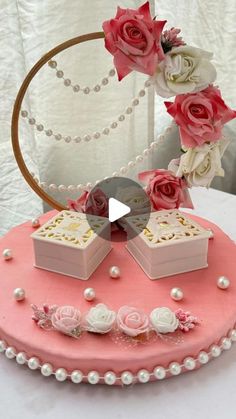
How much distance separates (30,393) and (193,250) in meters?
0.29

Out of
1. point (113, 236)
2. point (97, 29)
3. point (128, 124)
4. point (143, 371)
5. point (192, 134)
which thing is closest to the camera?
point (143, 371)

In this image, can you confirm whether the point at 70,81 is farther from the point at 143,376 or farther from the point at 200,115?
the point at 143,376

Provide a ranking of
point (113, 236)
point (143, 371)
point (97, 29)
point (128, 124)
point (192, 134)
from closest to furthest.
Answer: point (143, 371)
point (192, 134)
point (113, 236)
point (97, 29)
point (128, 124)

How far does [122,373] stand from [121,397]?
0.09ft

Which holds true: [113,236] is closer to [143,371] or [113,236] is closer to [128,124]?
[143,371]

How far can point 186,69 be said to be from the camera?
2.18 feet

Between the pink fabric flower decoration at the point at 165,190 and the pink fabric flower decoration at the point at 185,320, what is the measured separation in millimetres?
215

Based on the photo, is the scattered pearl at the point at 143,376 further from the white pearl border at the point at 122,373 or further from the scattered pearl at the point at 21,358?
the scattered pearl at the point at 21,358

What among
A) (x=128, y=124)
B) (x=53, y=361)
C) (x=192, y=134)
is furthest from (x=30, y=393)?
(x=128, y=124)

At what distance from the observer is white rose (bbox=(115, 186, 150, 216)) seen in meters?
0.81

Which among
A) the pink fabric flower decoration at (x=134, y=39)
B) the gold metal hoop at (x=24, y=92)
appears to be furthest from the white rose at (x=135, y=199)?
the pink fabric flower decoration at (x=134, y=39)

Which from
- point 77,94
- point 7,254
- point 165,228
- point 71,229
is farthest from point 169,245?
point 77,94

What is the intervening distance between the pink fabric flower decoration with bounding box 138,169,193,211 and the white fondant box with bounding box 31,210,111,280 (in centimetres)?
9

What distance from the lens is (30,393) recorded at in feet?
1.92
